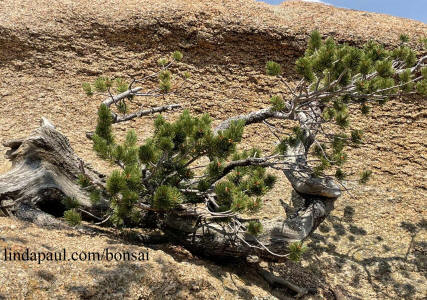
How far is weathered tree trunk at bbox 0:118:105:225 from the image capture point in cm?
386

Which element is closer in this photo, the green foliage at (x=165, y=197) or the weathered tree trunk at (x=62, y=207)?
the green foliage at (x=165, y=197)

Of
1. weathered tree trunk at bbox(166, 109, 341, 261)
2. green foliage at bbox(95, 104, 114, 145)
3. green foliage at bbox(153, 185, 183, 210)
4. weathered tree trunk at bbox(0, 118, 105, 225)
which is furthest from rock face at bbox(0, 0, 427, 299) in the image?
green foliage at bbox(153, 185, 183, 210)

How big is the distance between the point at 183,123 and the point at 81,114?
5.10 meters

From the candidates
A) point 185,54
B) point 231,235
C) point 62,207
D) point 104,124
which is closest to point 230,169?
point 231,235

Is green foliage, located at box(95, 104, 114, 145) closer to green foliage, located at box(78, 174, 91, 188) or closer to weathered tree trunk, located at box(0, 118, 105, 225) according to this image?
green foliage, located at box(78, 174, 91, 188)

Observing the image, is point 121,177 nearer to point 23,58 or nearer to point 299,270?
point 299,270

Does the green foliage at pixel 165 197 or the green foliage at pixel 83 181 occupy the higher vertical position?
the green foliage at pixel 165 197

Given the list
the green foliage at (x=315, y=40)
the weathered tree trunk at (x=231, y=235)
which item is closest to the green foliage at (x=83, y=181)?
the weathered tree trunk at (x=231, y=235)

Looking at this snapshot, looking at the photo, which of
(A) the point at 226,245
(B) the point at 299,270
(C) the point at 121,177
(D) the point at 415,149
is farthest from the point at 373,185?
(C) the point at 121,177

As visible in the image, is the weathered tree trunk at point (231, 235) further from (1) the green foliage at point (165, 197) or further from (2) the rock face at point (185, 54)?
(2) the rock face at point (185, 54)

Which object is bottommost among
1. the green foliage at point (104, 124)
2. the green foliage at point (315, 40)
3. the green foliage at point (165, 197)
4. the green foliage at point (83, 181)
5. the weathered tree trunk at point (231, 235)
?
the weathered tree trunk at point (231, 235)

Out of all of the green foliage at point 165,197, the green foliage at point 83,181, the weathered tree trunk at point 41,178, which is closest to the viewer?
the green foliage at point 165,197

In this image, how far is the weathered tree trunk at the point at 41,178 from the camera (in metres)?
3.86

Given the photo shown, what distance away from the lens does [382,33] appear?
7.75 metres
